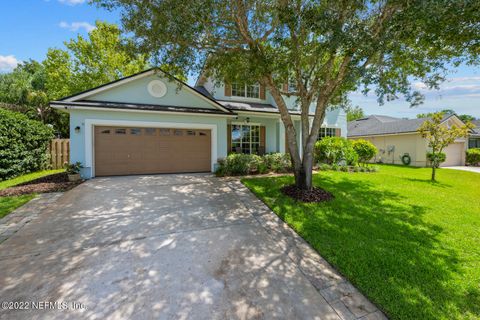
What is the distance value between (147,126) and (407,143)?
22046 mm

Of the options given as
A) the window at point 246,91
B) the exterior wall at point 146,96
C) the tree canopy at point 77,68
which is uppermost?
the tree canopy at point 77,68

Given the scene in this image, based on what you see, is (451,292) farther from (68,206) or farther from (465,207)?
(68,206)

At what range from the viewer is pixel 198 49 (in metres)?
7.29

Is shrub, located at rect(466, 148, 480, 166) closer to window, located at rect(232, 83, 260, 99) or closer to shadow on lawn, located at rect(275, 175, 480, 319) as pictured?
shadow on lawn, located at rect(275, 175, 480, 319)

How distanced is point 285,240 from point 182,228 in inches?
90.1

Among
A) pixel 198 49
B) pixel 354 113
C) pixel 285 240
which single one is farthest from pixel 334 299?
pixel 354 113

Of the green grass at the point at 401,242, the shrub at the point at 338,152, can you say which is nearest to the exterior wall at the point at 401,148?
the shrub at the point at 338,152

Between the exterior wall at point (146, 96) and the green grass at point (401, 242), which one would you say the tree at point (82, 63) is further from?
the green grass at point (401, 242)

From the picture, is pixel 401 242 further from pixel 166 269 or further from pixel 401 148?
pixel 401 148

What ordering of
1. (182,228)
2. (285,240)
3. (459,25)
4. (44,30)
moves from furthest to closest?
(44,30) → (459,25) → (182,228) → (285,240)

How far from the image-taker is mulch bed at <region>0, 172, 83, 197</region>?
700cm

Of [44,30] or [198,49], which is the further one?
[44,30]

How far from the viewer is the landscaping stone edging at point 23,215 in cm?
443

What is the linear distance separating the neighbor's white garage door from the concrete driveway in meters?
22.7
